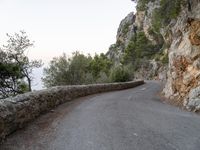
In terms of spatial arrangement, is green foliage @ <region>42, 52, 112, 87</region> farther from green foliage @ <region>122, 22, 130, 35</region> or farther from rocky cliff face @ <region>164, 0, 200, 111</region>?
green foliage @ <region>122, 22, 130, 35</region>

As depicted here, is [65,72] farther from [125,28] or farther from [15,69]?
[125,28]

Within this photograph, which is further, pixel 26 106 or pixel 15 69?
pixel 15 69

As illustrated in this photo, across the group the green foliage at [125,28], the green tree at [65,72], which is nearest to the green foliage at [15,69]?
the green tree at [65,72]

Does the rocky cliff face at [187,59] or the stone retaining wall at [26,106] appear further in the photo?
the rocky cliff face at [187,59]

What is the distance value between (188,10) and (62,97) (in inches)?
482

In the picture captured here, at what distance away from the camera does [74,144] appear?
30.9ft

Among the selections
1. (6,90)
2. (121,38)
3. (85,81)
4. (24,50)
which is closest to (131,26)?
(121,38)

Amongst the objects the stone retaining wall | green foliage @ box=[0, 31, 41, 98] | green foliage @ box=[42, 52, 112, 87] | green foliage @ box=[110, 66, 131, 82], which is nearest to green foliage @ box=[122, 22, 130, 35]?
green foliage @ box=[110, 66, 131, 82]

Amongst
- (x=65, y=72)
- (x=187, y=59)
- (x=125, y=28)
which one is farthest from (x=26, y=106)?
(x=125, y=28)

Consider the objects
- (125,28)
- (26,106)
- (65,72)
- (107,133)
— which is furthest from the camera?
(125,28)

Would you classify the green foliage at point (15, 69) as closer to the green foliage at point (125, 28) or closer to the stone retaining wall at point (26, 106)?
the stone retaining wall at point (26, 106)

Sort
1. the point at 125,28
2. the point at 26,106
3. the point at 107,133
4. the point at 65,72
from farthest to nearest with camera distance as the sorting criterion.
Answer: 1. the point at 125,28
2. the point at 65,72
3. the point at 26,106
4. the point at 107,133

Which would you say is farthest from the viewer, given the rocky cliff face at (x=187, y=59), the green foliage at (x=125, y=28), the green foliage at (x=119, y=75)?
the green foliage at (x=125, y=28)

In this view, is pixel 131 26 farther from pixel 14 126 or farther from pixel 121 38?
pixel 14 126
